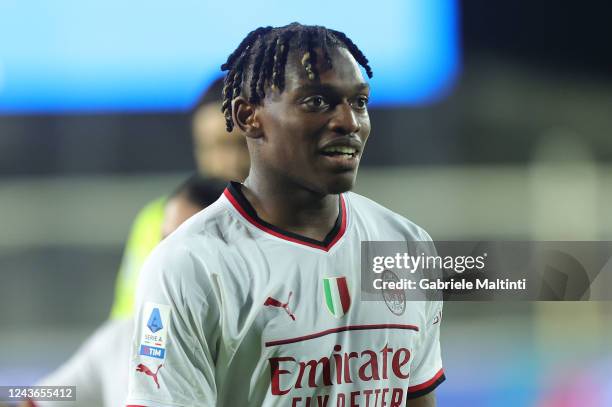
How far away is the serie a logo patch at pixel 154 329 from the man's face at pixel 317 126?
35 centimetres

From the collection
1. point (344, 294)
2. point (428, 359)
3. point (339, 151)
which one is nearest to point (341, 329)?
point (344, 294)

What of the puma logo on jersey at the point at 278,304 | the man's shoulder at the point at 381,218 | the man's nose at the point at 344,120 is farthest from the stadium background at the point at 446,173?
the puma logo on jersey at the point at 278,304

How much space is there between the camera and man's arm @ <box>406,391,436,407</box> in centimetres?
171

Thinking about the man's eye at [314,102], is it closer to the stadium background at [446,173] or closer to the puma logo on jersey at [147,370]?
the stadium background at [446,173]

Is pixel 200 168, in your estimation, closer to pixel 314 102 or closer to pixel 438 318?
pixel 314 102

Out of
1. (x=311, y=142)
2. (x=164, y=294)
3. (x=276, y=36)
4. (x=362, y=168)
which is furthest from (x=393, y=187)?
(x=164, y=294)

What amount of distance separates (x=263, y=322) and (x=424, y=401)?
1.32 feet

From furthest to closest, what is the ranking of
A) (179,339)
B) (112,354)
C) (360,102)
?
1. (112,354)
2. (360,102)
3. (179,339)

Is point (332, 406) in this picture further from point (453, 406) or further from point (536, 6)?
point (536, 6)

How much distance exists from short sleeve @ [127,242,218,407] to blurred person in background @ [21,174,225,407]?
0.14 metres

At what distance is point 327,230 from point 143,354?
1.40ft

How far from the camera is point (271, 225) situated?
5.36 ft

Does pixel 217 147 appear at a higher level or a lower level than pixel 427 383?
higher

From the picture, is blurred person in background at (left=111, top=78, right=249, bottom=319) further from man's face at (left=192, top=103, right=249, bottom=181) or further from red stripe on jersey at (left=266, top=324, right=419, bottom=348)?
red stripe on jersey at (left=266, top=324, right=419, bottom=348)
